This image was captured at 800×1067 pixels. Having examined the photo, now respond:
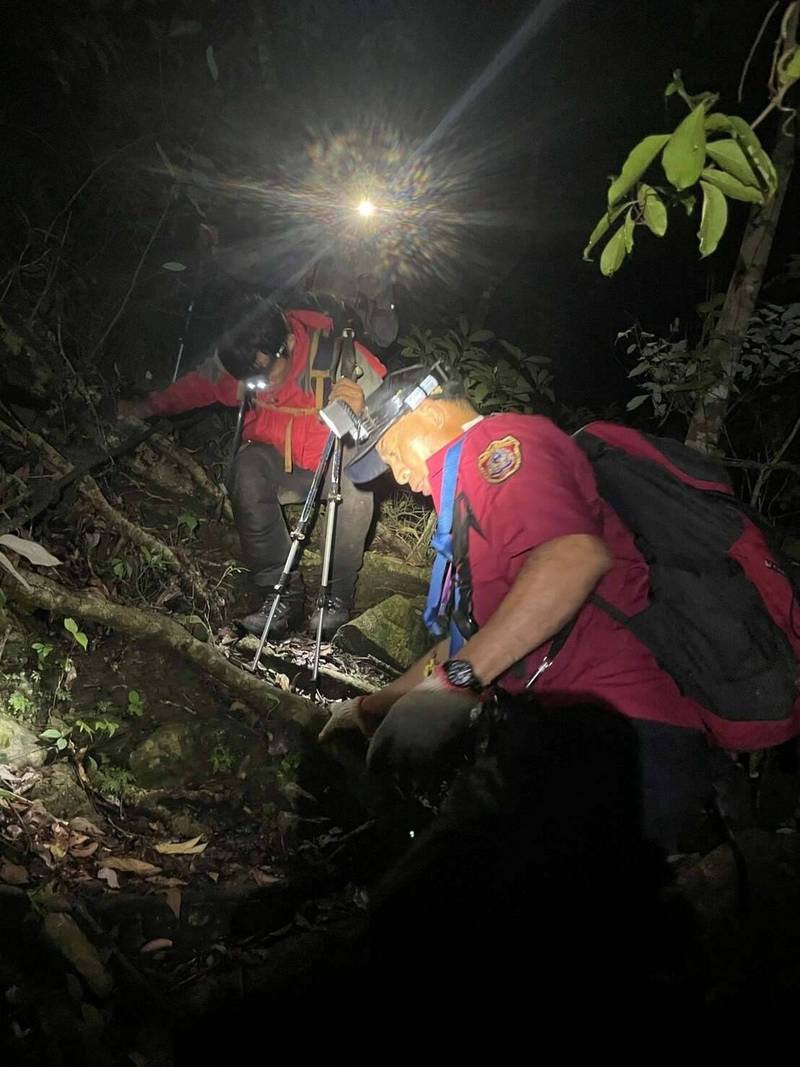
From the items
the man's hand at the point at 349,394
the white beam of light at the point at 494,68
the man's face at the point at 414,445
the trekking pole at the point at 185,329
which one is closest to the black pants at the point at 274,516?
the man's hand at the point at 349,394

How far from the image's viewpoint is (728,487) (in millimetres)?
2215

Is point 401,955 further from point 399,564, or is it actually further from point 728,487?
point 399,564

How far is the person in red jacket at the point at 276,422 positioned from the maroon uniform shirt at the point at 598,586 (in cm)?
316

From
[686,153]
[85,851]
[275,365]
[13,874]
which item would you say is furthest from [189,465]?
[686,153]

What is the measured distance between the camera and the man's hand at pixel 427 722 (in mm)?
2023

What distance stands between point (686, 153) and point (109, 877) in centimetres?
332

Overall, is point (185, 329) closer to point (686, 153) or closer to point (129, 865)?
point (129, 865)

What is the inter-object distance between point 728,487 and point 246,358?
13.7 feet

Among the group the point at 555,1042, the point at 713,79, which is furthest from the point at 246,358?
the point at 713,79

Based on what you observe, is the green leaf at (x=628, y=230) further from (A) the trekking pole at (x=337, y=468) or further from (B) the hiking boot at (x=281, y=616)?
(B) the hiking boot at (x=281, y=616)

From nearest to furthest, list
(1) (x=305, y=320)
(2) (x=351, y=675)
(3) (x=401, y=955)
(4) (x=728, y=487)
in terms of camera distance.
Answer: (4) (x=728, y=487) → (3) (x=401, y=955) → (2) (x=351, y=675) → (1) (x=305, y=320)

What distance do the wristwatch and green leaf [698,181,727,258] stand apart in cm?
135

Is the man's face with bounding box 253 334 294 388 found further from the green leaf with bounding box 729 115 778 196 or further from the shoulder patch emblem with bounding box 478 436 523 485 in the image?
the green leaf with bounding box 729 115 778 196

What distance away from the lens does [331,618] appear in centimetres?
562
